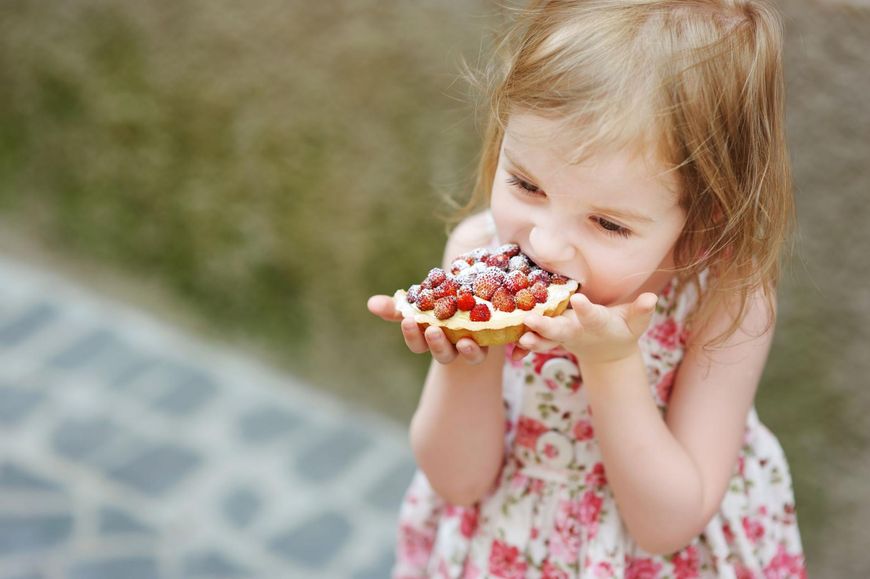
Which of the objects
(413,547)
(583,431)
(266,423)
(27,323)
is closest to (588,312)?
(583,431)

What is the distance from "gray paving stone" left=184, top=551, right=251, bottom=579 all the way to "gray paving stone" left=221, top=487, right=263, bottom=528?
12cm

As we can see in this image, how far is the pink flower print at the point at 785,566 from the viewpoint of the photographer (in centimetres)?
160

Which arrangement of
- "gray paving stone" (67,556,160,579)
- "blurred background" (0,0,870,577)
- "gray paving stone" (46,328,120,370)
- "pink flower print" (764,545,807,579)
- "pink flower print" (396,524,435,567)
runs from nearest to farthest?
"pink flower print" (764,545,807,579) → "pink flower print" (396,524,435,567) → "blurred background" (0,0,870,577) → "gray paving stone" (67,556,160,579) → "gray paving stone" (46,328,120,370)

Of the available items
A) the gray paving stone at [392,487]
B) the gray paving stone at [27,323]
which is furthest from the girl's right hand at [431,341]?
the gray paving stone at [27,323]

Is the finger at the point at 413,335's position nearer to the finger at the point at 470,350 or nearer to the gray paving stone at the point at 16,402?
the finger at the point at 470,350

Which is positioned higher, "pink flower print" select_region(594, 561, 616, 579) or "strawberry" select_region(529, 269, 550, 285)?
"strawberry" select_region(529, 269, 550, 285)

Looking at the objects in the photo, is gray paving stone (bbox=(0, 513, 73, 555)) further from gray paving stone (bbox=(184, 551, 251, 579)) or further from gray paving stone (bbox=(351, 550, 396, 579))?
gray paving stone (bbox=(351, 550, 396, 579))

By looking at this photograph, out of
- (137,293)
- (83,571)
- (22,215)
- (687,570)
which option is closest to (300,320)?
(137,293)

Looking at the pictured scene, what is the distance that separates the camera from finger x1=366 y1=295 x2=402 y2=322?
4.24ft

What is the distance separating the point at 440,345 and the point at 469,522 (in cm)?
44

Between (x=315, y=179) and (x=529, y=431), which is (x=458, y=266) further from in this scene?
(x=315, y=179)

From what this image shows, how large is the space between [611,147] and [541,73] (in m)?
0.14

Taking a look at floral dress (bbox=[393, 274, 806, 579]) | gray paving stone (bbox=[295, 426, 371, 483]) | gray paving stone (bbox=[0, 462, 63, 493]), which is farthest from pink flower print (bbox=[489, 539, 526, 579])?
gray paving stone (bbox=[0, 462, 63, 493])

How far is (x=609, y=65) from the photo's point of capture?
1.19m
